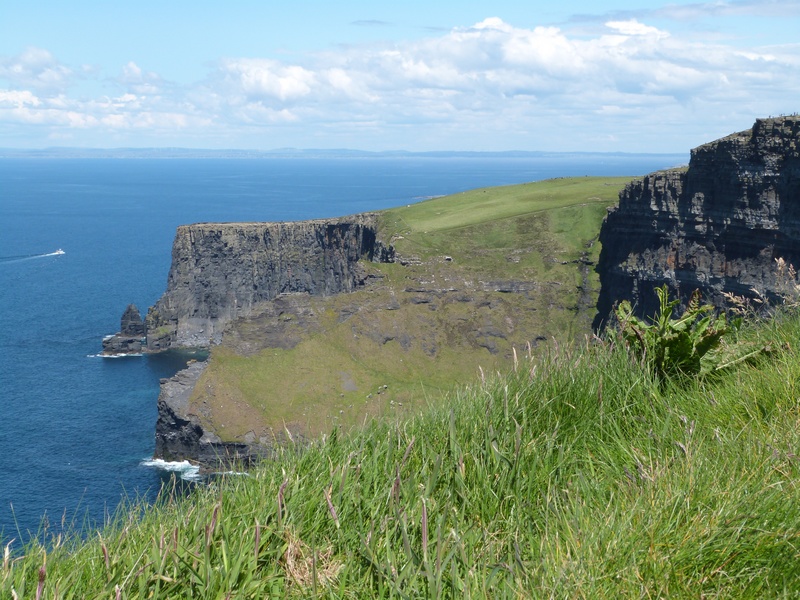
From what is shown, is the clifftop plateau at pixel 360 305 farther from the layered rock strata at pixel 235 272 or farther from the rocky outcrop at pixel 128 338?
the rocky outcrop at pixel 128 338

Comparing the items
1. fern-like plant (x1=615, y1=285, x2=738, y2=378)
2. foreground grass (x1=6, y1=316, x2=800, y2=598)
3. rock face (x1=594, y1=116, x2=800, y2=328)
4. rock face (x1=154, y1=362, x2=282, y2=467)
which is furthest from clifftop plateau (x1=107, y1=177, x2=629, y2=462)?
foreground grass (x1=6, y1=316, x2=800, y2=598)

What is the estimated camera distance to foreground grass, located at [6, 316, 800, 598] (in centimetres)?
575

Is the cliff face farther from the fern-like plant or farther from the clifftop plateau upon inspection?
the fern-like plant

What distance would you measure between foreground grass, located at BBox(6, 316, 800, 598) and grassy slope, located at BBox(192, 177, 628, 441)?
55.2 metres

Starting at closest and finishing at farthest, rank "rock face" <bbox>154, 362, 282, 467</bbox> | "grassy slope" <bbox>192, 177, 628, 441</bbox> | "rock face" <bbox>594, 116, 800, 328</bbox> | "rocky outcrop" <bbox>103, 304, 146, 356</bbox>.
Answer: "rock face" <bbox>594, 116, 800, 328</bbox>, "rock face" <bbox>154, 362, 282, 467</bbox>, "grassy slope" <bbox>192, 177, 628, 441</bbox>, "rocky outcrop" <bbox>103, 304, 146, 356</bbox>

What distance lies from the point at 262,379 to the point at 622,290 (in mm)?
44617

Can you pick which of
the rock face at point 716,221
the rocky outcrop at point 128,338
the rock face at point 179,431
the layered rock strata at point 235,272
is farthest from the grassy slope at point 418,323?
the rocky outcrop at point 128,338

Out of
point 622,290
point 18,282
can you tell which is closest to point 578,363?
point 622,290

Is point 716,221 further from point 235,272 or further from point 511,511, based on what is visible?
point 235,272

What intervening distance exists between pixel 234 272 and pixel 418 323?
230 ft

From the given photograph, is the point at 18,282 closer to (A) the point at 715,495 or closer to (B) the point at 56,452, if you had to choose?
(B) the point at 56,452

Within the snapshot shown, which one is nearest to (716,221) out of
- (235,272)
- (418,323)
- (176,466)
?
(418,323)

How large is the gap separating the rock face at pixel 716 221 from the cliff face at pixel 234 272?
59434mm

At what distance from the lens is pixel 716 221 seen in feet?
281
